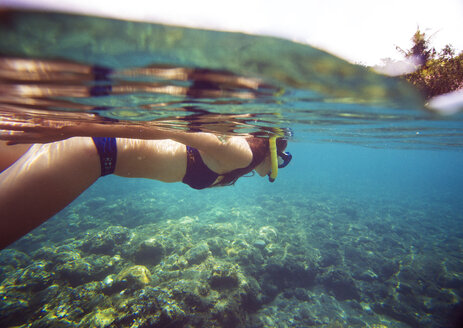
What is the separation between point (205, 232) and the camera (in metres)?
13.0

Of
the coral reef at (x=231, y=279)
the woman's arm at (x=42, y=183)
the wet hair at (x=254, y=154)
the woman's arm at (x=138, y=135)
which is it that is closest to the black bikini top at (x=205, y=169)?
the wet hair at (x=254, y=154)

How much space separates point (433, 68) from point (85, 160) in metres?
6.25

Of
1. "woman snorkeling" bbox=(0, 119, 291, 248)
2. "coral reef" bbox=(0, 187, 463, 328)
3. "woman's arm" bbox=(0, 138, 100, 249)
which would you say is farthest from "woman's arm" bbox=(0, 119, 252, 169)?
"coral reef" bbox=(0, 187, 463, 328)

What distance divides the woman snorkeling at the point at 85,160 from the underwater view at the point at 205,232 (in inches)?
4.0

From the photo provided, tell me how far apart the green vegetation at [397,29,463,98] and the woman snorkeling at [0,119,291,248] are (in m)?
2.85

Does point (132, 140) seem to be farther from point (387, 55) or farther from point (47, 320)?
point (47, 320)

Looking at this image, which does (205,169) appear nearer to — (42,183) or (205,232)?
(42,183)

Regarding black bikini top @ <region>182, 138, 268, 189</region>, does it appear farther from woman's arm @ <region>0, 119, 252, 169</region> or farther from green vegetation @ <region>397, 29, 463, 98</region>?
green vegetation @ <region>397, 29, 463, 98</region>

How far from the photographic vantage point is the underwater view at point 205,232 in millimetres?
2734

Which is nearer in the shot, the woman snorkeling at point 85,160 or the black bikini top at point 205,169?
the woman snorkeling at point 85,160

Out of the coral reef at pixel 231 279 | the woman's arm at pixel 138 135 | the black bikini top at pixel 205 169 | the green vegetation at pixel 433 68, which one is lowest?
the coral reef at pixel 231 279

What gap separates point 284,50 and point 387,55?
1.92 metres

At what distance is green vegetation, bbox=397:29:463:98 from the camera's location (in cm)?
334

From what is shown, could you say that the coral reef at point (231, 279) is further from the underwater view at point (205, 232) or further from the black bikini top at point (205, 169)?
the black bikini top at point (205, 169)
